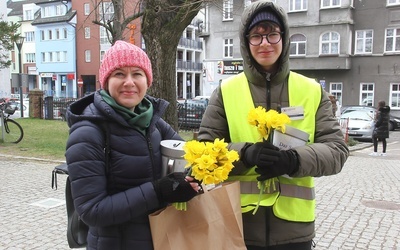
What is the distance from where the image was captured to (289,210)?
205cm

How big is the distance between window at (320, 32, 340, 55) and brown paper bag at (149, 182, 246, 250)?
29.2 meters

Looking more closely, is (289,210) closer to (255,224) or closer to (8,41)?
(255,224)

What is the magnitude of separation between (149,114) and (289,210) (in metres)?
0.92

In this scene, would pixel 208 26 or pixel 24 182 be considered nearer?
pixel 24 182

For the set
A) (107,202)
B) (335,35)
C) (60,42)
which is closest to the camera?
(107,202)

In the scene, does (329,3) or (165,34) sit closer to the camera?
(165,34)

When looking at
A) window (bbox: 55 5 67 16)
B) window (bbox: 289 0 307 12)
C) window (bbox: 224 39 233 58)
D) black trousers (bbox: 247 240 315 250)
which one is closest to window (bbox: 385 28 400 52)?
window (bbox: 289 0 307 12)

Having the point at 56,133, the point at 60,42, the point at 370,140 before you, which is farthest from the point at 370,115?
the point at 60,42

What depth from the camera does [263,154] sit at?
1802 millimetres

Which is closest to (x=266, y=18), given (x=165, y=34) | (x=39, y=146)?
(x=165, y=34)

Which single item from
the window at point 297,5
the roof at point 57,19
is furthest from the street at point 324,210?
the roof at point 57,19

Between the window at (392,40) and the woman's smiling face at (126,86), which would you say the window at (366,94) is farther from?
the woman's smiling face at (126,86)

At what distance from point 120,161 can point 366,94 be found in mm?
30216

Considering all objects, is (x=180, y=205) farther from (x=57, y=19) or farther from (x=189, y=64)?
(x=57, y=19)
